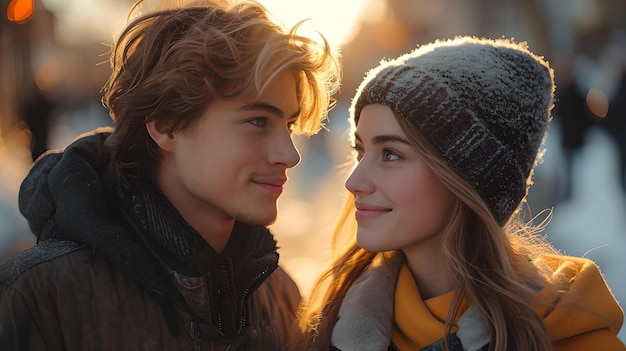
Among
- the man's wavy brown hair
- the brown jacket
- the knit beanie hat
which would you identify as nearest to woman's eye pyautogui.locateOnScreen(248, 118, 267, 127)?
the man's wavy brown hair

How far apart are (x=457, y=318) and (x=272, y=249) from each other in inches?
35.6

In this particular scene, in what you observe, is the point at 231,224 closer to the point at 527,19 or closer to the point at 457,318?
the point at 457,318

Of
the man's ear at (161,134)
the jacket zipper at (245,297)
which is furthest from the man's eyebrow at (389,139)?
the man's ear at (161,134)

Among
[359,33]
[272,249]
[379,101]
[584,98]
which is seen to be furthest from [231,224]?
[359,33]

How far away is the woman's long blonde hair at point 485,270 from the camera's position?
9.73 ft

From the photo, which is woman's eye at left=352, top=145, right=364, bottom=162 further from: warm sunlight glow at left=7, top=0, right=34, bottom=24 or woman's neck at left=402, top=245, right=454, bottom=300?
warm sunlight glow at left=7, top=0, right=34, bottom=24

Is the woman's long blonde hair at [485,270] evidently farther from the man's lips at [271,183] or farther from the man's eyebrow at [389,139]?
the man's lips at [271,183]

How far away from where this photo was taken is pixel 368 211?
127 inches

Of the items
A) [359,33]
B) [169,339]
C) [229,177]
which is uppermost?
[359,33]

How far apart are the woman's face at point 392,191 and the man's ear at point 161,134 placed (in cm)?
82

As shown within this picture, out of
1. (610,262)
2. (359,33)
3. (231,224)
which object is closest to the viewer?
(231,224)

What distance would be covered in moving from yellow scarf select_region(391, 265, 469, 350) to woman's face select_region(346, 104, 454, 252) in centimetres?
23

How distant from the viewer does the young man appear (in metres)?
2.83

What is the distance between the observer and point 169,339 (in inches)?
116
